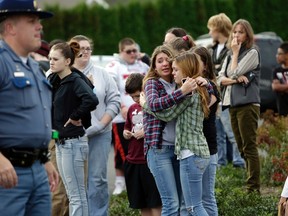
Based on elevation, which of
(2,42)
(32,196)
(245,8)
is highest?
(2,42)

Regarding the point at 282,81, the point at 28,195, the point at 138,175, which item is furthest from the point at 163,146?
the point at 282,81

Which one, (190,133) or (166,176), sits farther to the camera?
(166,176)

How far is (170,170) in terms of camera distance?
27.1 ft

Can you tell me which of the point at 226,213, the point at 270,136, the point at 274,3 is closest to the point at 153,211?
the point at 226,213

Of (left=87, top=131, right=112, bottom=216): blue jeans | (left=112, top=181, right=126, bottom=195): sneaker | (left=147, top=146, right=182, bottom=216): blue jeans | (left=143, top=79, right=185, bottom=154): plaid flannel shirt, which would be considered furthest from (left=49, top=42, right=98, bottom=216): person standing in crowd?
(left=112, top=181, right=126, bottom=195): sneaker

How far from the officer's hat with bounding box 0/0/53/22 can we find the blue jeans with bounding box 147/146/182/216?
99.4 inches

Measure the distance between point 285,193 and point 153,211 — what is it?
7.23 ft

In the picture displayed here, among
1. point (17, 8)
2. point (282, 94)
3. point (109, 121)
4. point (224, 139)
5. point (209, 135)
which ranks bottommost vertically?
point (224, 139)

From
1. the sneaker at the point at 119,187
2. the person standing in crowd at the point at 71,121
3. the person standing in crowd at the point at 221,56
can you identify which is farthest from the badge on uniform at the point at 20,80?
the sneaker at the point at 119,187

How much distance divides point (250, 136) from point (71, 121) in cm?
275

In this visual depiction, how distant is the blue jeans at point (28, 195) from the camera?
5887mm

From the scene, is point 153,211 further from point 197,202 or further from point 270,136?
point 270,136

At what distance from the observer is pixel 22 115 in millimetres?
5953

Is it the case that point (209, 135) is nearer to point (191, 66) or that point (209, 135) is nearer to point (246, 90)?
point (191, 66)
